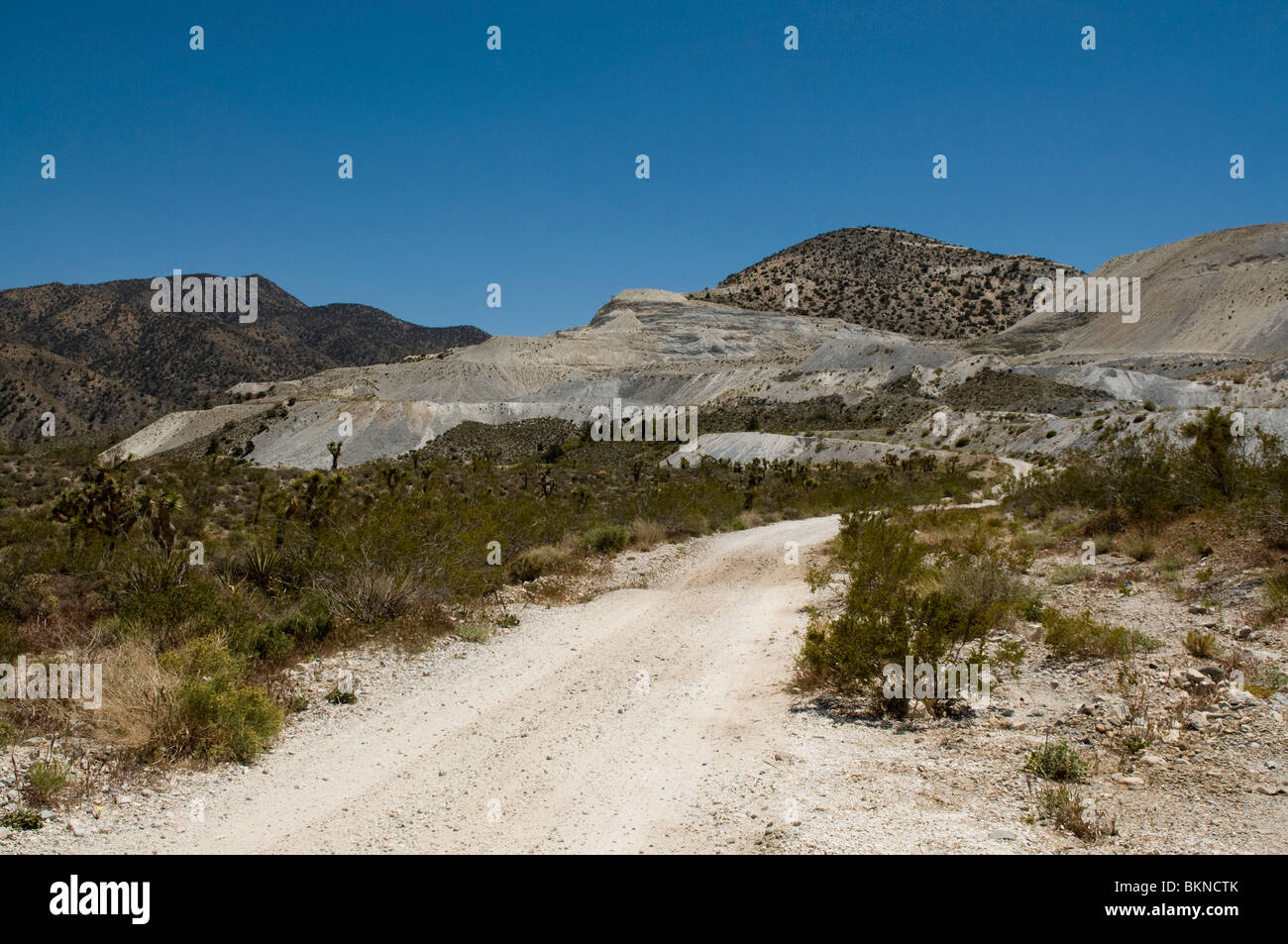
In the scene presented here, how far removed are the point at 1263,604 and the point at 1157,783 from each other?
4737 mm

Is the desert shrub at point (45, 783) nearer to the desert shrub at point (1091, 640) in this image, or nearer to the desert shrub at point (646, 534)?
the desert shrub at point (1091, 640)

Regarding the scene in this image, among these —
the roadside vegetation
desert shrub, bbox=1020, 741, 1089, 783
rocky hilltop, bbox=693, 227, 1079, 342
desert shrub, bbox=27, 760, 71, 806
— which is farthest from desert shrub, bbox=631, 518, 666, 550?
rocky hilltop, bbox=693, 227, 1079, 342

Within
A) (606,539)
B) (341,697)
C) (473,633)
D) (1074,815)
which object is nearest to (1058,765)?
(1074,815)

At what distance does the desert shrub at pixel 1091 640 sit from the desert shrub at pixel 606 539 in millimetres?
9629

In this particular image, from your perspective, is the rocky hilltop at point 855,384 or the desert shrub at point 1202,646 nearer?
the desert shrub at point 1202,646

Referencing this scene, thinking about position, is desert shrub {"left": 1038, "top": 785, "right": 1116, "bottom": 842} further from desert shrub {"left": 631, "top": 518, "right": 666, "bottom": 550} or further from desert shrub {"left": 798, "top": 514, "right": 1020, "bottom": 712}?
desert shrub {"left": 631, "top": 518, "right": 666, "bottom": 550}

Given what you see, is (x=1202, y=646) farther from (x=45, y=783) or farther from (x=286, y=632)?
(x=286, y=632)

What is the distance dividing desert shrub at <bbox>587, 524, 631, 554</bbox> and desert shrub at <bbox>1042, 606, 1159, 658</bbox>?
963 cm

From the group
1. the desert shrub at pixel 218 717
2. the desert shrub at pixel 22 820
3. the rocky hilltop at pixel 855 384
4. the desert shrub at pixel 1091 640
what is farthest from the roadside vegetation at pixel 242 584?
the rocky hilltop at pixel 855 384

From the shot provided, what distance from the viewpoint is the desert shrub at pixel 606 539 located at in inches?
647

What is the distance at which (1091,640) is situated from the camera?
773 cm

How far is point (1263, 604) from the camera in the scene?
8.29m
